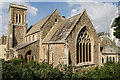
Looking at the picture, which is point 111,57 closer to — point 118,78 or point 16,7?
point 118,78

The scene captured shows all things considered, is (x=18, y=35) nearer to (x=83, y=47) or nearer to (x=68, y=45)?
(x=68, y=45)

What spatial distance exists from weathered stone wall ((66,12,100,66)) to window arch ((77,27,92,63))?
25.3 inches

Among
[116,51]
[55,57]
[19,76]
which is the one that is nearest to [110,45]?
[116,51]

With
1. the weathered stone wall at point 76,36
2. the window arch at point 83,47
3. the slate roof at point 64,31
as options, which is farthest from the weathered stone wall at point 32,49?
the window arch at point 83,47

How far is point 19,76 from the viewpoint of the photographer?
4.51m

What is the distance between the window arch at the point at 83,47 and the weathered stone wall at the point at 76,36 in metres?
0.64

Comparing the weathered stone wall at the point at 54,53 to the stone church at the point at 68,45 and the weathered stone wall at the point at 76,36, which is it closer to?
the stone church at the point at 68,45

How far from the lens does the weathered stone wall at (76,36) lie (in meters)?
12.9

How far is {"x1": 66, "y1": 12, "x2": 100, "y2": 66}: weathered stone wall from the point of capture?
1290cm

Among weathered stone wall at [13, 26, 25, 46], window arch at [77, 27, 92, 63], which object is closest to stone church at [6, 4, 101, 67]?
window arch at [77, 27, 92, 63]

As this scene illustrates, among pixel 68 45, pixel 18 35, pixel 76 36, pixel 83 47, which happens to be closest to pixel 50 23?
pixel 76 36

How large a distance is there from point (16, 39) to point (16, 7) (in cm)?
942

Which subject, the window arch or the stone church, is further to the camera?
the window arch

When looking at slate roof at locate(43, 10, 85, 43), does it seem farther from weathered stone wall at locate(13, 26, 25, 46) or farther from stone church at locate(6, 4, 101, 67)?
weathered stone wall at locate(13, 26, 25, 46)
